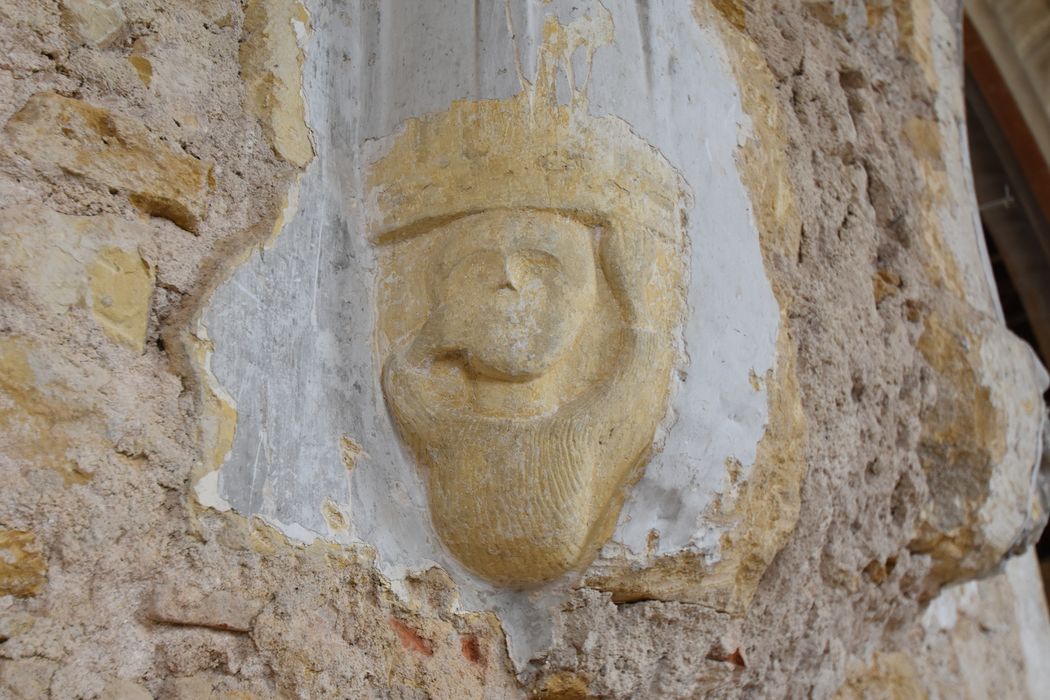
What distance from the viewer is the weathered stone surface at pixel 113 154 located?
0.88 metres

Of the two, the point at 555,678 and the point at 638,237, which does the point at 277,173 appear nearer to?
the point at 638,237

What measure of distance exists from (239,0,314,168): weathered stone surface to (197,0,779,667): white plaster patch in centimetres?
2

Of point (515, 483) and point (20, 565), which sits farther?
point (515, 483)

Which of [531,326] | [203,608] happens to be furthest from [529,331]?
[203,608]

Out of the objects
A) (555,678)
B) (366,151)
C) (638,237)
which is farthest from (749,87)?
(555,678)

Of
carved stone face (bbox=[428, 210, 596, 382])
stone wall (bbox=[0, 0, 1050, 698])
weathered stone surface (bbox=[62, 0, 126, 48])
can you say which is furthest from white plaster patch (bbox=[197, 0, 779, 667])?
weathered stone surface (bbox=[62, 0, 126, 48])

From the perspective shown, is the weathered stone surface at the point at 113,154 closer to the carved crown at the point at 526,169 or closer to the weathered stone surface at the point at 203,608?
the carved crown at the point at 526,169

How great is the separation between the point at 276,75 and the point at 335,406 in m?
0.36

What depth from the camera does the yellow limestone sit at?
3.26 ft

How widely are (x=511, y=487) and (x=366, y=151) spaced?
0.41 m

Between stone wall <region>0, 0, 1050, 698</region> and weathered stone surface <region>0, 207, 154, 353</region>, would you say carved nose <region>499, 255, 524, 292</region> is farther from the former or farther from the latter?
weathered stone surface <region>0, 207, 154, 353</region>

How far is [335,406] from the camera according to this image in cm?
104

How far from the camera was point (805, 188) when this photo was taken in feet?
4.40

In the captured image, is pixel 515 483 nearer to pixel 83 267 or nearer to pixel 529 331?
pixel 529 331
